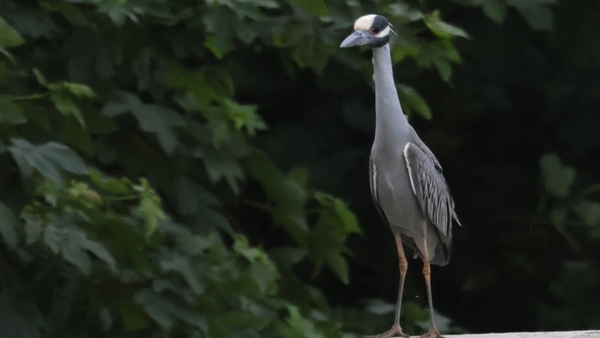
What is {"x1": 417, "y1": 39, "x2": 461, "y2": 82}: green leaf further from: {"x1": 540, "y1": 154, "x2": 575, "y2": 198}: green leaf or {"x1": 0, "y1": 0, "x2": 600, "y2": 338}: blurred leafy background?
{"x1": 540, "y1": 154, "x2": 575, "y2": 198}: green leaf

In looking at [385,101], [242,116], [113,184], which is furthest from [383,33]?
[113,184]

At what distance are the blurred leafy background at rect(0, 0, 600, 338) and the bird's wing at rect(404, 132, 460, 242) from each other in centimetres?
35

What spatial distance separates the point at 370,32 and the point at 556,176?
194cm

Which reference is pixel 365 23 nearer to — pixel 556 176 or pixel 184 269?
pixel 184 269

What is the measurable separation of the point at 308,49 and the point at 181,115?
53cm

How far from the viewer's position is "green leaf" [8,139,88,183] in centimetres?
297

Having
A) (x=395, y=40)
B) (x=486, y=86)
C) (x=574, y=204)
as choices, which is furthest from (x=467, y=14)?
(x=395, y=40)

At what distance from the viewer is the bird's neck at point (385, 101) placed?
3285mm

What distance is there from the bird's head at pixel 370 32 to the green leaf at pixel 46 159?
0.88 m

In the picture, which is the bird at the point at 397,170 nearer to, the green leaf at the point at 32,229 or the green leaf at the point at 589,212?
the green leaf at the point at 32,229

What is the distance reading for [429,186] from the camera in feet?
11.5

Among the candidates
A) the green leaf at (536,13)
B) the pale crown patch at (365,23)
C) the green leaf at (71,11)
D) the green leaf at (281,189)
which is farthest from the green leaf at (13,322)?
the green leaf at (536,13)

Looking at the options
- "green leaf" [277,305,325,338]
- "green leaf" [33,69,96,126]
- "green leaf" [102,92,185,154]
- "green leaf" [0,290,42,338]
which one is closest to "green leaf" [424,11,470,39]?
"green leaf" [102,92,185,154]

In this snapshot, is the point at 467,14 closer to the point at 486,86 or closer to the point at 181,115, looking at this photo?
the point at 486,86
